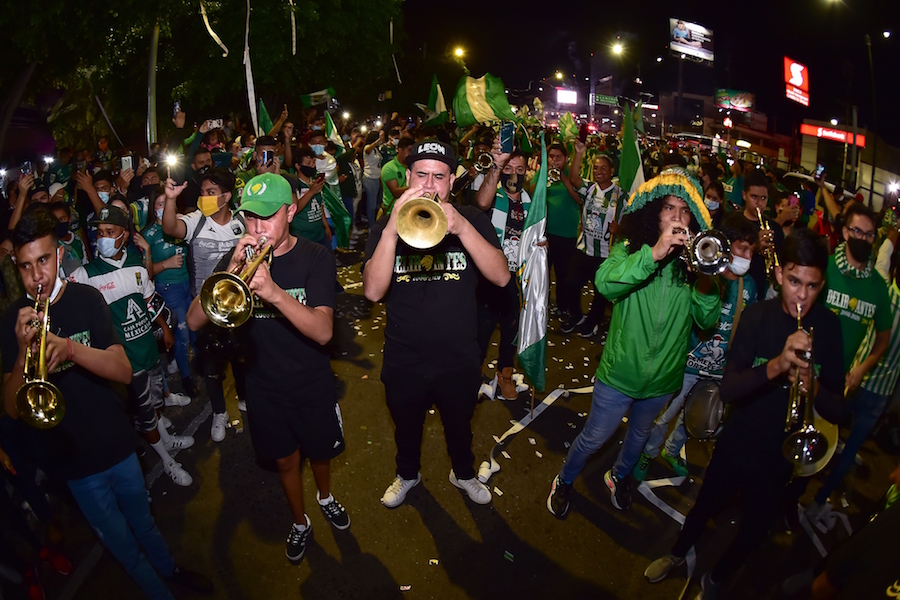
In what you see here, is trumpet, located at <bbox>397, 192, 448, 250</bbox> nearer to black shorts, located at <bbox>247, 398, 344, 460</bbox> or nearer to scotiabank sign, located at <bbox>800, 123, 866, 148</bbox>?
black shorts, located at <bbox>247, 398, 344, 460</bbox>

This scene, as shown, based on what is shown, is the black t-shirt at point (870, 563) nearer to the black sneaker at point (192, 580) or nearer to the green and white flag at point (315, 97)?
the black sneaker at point (192, 580)

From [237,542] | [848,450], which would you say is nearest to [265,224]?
[237,542]

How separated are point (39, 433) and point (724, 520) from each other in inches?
189

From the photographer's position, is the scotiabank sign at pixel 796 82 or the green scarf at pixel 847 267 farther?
the scotiabank sign at pixel 796 82

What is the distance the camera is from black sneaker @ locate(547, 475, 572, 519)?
4.22 meters

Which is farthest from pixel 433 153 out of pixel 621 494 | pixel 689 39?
pixel 689 39

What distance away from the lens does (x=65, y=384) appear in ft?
9.20

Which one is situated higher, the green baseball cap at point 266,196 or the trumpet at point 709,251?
the green baseball cap at point 266,196

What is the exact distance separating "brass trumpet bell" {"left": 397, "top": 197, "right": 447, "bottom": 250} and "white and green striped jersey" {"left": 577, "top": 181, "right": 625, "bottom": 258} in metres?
4.99

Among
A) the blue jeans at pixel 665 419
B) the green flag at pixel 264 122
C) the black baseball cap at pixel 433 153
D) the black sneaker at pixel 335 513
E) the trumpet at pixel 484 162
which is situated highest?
the green flag at pixel 264 122

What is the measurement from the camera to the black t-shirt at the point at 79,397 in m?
2.77

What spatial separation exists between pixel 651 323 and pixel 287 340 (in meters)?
2.44

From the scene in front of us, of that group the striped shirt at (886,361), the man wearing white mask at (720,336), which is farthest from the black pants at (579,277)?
the striped shirt at (886,361)

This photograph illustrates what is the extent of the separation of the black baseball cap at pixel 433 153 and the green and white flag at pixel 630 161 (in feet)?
7.53
